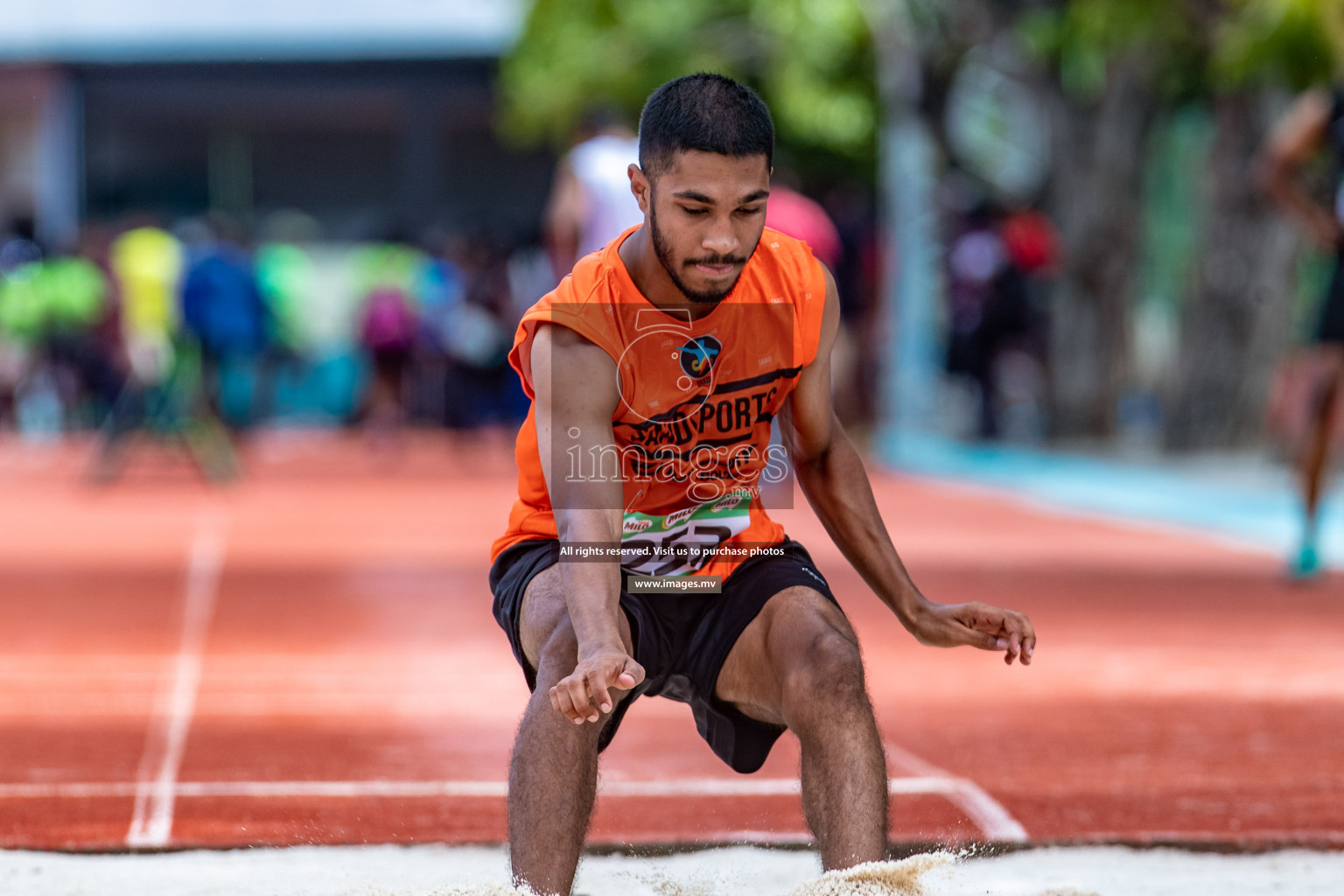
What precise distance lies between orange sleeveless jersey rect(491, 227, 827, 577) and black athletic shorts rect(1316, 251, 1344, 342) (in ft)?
16.4

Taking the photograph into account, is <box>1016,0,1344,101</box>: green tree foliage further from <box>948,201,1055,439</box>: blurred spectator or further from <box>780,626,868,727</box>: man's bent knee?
<box>780,626,868,727</box>: man's bent knee

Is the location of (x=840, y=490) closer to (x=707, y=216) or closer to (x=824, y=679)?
(x=824, y=679)

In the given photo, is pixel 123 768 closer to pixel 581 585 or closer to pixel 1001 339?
pixel 581 585

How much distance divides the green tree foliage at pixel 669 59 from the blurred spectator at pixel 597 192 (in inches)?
425

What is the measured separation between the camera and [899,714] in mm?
6004

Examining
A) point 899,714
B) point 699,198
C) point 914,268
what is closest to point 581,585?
point 699,198

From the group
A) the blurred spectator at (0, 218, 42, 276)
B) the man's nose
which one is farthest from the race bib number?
the blurred spectator at (0, 218, 42, 276)

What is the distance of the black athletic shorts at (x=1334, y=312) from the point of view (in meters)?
8.13

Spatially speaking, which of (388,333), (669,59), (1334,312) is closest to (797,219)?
(1334,312)

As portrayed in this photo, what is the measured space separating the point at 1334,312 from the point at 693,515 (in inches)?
205

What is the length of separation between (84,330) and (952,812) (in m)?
20.2

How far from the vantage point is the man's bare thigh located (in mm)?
3400

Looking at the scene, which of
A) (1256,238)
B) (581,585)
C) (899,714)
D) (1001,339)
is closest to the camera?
(581,585)

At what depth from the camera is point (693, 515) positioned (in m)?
3.67
